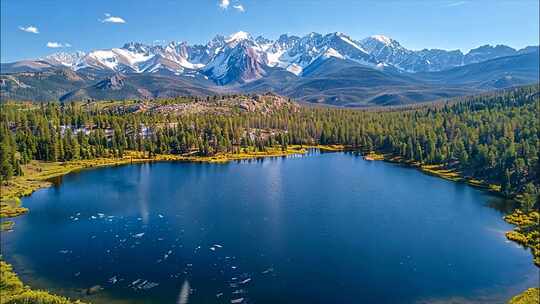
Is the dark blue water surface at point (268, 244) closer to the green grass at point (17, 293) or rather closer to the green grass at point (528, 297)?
the green grass at point (528, 297)

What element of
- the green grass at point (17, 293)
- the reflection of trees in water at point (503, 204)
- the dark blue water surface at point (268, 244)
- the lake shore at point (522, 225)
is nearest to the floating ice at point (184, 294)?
the dark blue water surface at point (268, 244)

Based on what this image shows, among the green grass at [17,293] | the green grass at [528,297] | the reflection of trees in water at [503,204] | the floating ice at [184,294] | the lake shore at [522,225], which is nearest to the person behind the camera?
the green grass at [17,293]

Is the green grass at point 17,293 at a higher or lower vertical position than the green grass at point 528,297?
higher

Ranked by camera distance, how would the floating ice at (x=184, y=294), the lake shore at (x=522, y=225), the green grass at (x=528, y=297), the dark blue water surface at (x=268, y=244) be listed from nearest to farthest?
the green grass at (x=528, y=297) < the floating ice at (x=184, y=294) < the dark blue water surface at (x=268, y=244) < the lake shore at (x=522, y=225)

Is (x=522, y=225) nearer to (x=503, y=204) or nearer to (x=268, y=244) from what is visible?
(x=503, y=204)

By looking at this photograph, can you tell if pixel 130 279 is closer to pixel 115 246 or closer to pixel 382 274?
pixel 115 246

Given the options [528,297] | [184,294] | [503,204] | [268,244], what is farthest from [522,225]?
[184,294]

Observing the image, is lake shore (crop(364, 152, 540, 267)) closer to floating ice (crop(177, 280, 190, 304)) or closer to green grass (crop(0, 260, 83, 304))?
floating ice (crop(177, 280, 190, 304))

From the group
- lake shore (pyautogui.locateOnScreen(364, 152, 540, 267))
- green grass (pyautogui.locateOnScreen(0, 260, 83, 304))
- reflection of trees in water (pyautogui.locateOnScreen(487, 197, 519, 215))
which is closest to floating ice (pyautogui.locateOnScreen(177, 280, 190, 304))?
green grass (pyautogui.locateOnScreen(0, 260, 83, 304))
